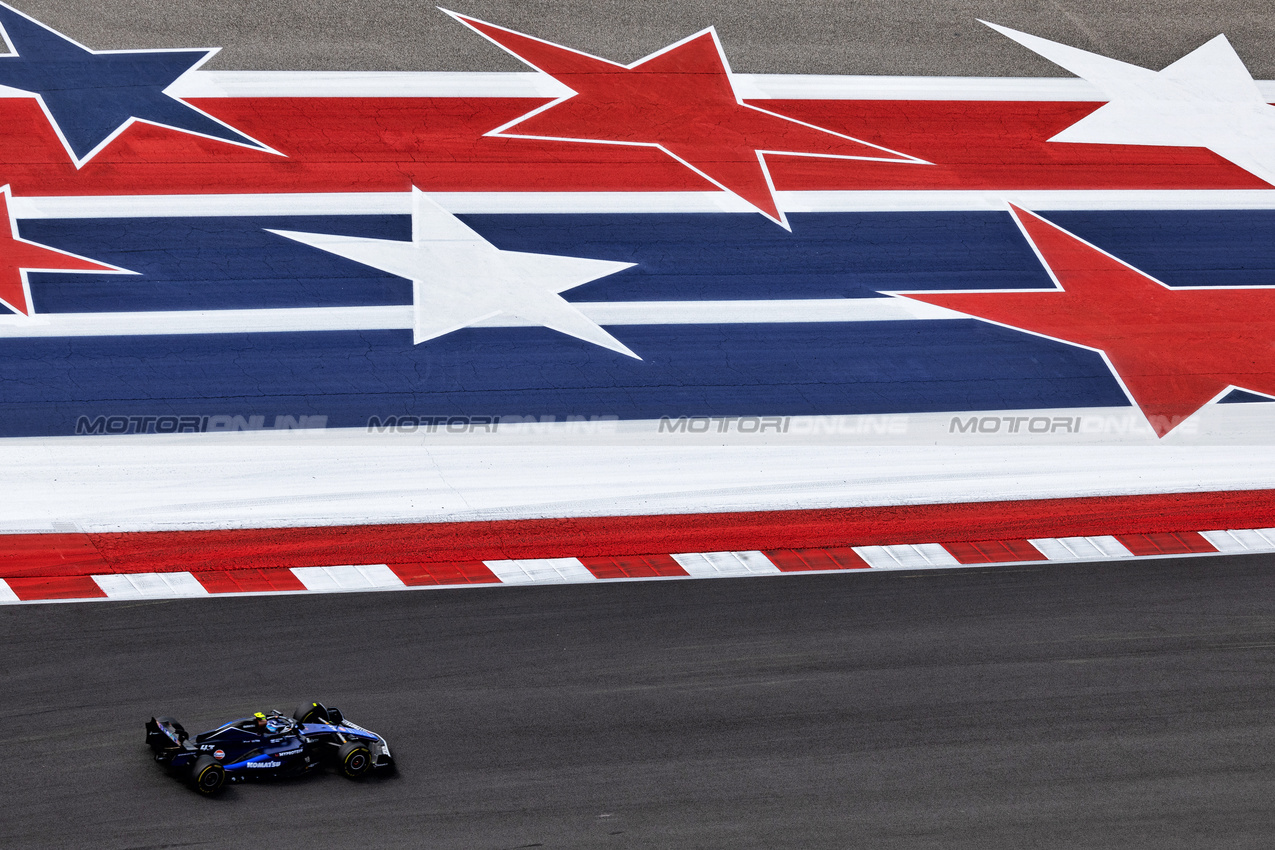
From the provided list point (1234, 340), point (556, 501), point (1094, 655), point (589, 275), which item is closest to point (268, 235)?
point (589, 275)

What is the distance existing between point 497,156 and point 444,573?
4645 millimetres

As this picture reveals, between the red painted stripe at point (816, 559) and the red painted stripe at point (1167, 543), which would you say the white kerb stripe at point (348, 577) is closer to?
the red painted stripe at point (816, 559)

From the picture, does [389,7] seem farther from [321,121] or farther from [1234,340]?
[1234,340]

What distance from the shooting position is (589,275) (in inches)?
450

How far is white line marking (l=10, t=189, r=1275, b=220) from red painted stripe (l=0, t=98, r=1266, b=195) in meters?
0.10

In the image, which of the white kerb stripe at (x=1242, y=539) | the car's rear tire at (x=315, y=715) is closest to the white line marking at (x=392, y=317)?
the white kerb stripe at (x=1242, y=539)

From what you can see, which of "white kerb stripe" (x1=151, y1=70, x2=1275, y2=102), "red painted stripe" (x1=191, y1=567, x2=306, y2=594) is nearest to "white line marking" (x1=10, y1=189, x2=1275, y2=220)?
"white kerb stripe" (x1=151, y1=70, x2=1275, y2=102)

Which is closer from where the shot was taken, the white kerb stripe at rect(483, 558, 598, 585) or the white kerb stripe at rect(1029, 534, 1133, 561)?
the white kerb stripe at rect(483, 558, 598, 585)

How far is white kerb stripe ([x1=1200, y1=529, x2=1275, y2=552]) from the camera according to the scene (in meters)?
10.3

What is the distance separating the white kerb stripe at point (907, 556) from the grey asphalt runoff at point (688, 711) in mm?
172

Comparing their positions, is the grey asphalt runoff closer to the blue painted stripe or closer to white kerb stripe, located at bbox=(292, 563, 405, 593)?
white kerb stripe, located at bbox=(292, 563, 405, 593)

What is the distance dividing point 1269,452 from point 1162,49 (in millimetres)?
5264

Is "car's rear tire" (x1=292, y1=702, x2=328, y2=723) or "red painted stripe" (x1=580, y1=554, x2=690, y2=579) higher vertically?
"red painted stripe" (x1=580, y1=554, x2=690, y2=579)

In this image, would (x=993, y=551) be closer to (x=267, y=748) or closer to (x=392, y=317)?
(x=392, y=317)
